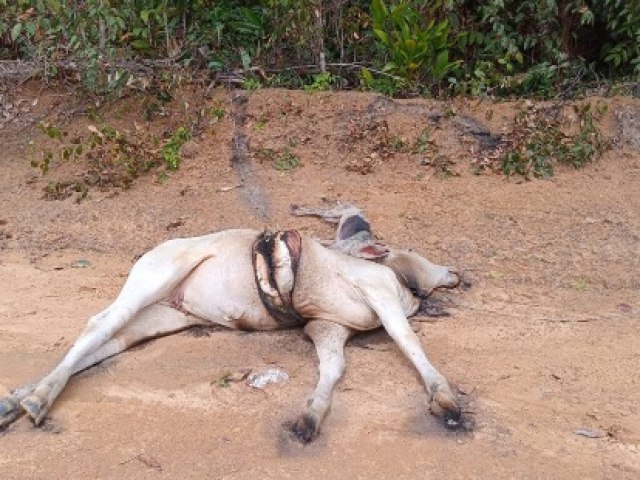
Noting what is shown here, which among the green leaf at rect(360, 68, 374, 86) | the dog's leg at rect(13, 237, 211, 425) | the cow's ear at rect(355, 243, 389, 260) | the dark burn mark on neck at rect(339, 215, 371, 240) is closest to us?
the dog's leg at rect(13, 237, 211, 425)

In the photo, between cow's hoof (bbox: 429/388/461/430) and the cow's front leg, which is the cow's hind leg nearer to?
the cow's front leg

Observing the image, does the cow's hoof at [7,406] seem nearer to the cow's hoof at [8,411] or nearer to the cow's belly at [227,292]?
the cow's hoof at [8,411]

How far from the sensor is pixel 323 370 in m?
4.16

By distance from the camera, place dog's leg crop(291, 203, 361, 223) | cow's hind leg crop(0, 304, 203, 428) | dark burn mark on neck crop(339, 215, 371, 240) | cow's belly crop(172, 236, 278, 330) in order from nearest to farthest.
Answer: cow's hind leg crop(0, 304, 203, 428) < cow's belly crop(172, 236, 278, 330) < dark burn mark on neck crop(339, 215, 371, 240) < dog's leg crop(291, 203, 361, 223)

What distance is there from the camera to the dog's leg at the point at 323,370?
365cm

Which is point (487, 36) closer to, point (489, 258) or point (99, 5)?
point (489, 258)

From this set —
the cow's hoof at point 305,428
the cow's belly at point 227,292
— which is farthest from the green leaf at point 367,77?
the cow's hoof at point 305,428

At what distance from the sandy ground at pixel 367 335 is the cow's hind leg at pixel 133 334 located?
0.22ft

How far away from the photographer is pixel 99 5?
721 cm

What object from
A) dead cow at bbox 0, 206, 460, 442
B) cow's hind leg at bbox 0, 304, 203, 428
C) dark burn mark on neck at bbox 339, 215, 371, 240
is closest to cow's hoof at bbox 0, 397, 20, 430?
cow's hind leg at bbox 0, 304, 203, 428

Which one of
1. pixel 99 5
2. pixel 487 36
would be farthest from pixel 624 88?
pixel 99 5

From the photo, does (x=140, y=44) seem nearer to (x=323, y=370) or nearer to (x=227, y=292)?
(x=227, y=292)

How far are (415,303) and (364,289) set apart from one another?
524 millimetres

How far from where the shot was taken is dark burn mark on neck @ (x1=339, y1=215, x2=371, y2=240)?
Result: 5512 mm
